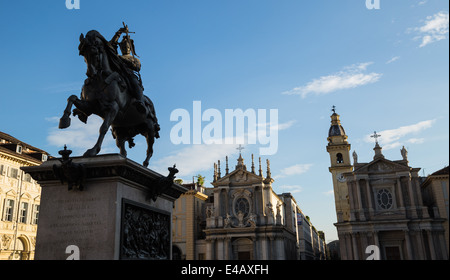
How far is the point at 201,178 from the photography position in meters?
74.2

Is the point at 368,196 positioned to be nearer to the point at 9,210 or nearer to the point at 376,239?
the point at 376,239

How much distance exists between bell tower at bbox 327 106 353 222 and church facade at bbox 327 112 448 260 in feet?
29.2

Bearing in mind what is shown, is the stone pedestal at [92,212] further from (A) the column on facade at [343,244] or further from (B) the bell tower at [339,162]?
(B) the bell tower at [339,162]

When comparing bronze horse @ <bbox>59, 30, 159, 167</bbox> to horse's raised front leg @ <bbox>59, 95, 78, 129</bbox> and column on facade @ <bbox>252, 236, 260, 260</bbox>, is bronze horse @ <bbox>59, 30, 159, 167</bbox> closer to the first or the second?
horse's raised front leg @ <bbox>59, 95, 78, 129</bbox>

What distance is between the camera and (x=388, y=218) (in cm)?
4962

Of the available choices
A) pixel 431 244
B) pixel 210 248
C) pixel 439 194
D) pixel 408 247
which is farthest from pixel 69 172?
pixel 439 194

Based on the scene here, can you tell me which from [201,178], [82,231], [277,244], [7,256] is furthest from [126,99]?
[201,178]

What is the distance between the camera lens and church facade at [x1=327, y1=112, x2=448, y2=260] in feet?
156

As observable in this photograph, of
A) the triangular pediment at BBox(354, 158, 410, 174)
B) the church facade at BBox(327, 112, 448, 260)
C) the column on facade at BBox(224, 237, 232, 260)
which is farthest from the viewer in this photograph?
the column on facade at BBox(224, 237, 232, 260)

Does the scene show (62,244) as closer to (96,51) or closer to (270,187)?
(96,51)

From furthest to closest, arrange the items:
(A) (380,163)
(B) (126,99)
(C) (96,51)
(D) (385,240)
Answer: (A) (380,163) → (D) (385,240) → (B) (126,99) → (C) (96,51)

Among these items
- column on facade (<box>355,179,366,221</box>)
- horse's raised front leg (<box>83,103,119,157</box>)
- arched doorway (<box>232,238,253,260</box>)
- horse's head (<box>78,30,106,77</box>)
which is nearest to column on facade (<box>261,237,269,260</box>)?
arched doorway (<box>232,238,253,260</box>)

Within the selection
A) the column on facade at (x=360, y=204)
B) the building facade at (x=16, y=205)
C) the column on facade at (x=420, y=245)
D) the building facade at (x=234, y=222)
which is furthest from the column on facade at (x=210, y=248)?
the column on facade at (x=420, y=245)

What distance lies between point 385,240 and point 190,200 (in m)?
26.9
